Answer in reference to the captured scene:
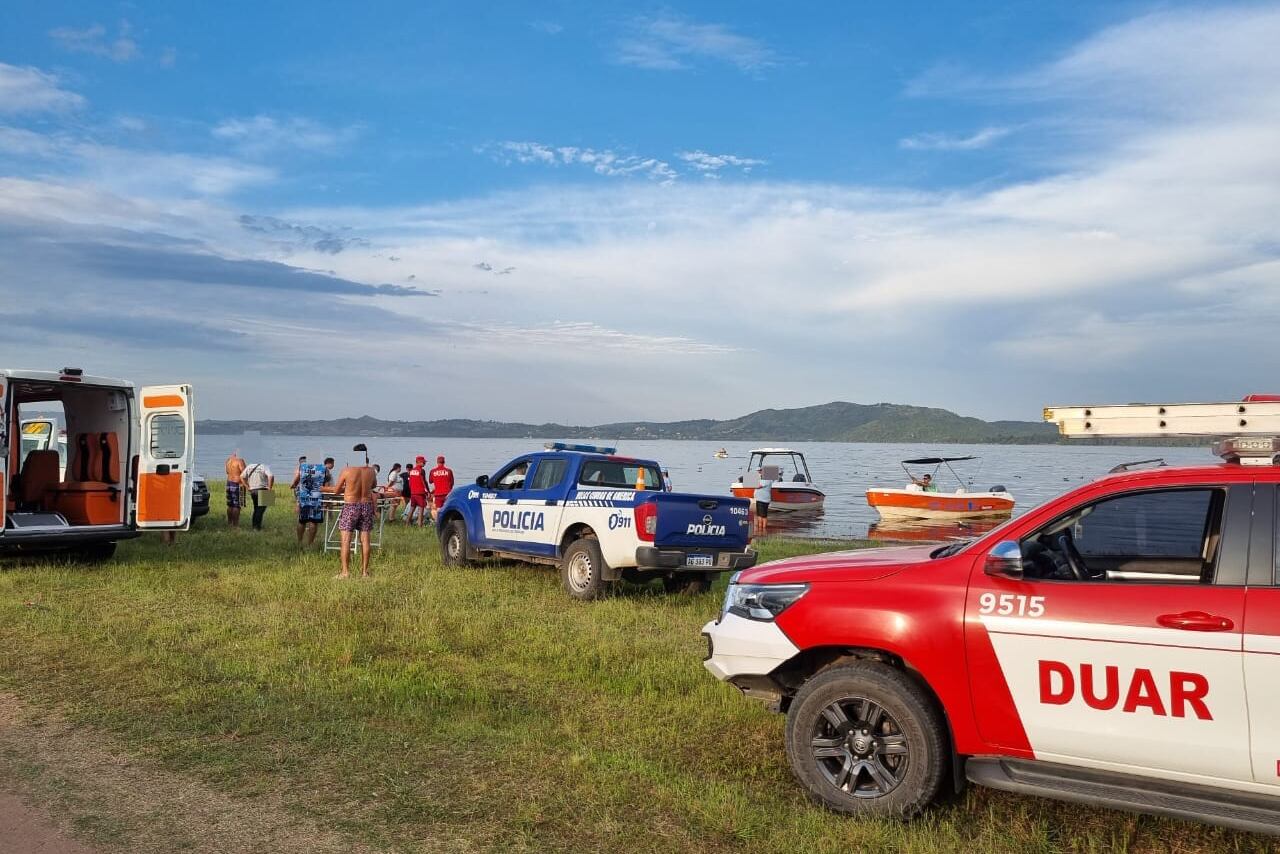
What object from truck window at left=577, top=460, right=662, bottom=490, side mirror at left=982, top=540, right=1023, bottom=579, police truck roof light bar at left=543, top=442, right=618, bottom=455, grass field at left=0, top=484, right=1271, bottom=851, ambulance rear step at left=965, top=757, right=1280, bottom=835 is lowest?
grass field at left=0, top=484, right=1271, bottom=851

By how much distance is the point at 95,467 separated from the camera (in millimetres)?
14320

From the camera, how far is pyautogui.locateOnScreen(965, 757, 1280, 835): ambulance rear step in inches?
158

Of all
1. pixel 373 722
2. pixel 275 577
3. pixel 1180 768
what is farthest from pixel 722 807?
pixel 275 577

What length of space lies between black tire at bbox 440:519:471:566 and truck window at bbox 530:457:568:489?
1625 millimetres

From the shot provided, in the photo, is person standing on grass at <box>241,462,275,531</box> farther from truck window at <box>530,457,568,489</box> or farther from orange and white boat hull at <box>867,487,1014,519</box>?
orange and white boat hull at <box>867,487,1014,519</box>

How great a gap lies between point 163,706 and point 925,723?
16.7ft

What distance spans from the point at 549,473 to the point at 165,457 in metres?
5.18

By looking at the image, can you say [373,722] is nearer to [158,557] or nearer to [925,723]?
[925,723]

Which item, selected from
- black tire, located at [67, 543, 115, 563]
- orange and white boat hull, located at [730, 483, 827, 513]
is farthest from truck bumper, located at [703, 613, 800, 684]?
orange and white boat hull, located at [730, 483, 827, 513]

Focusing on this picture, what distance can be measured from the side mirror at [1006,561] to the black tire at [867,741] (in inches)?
28.4

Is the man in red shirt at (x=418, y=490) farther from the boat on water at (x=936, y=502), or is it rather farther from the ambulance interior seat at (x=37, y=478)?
the boat on water at (x=936, y=502)

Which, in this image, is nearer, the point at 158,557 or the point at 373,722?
the point at 373,722

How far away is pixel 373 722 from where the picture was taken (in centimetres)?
660

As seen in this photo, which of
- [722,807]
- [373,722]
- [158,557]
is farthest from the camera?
[158,557]
